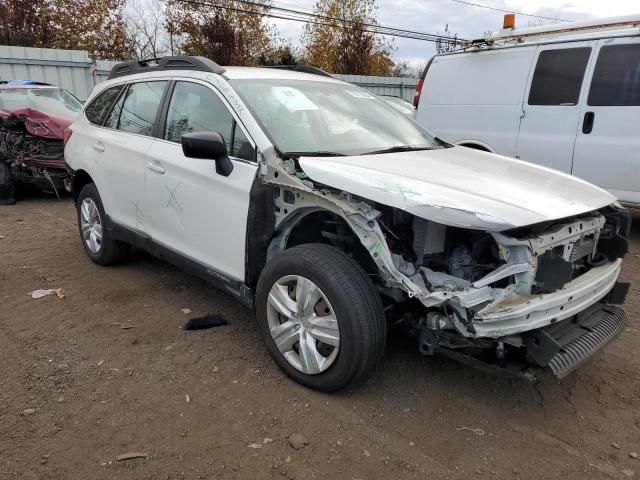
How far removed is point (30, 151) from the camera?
7938mm

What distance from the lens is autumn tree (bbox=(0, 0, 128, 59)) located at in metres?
20.8

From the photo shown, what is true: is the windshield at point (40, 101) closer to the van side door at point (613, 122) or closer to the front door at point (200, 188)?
the front door at point (200, 188)

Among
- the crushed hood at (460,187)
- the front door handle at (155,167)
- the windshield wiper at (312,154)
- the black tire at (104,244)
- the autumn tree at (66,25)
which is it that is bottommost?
the black tire at (104,244)

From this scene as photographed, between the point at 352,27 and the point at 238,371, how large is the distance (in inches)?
923

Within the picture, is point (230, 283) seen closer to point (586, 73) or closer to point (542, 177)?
point (542, 177)

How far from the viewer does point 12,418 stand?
108 inches

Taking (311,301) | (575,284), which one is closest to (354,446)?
(311,301)

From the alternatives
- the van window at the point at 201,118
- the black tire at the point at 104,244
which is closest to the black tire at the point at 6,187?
the black tire at the point at 104,244

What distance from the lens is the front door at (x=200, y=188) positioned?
10.6 ft

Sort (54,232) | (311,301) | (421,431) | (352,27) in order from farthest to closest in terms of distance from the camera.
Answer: (352,27) < (54,232) < (311,301) < (421,431)

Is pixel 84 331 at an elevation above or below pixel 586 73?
below

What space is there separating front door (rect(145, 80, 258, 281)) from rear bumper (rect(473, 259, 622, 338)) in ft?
4.93

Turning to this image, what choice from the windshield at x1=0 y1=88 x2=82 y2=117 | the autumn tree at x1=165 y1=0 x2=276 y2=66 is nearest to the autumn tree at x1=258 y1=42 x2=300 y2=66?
the autumn tree at x1=165 y1=0 x2=276 y2=66

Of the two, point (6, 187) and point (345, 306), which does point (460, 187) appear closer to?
point (345, 306)
